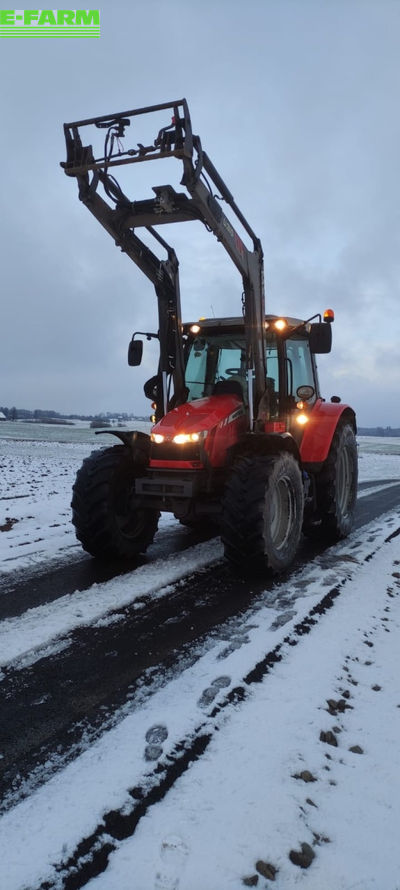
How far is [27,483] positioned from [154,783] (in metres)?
9.65

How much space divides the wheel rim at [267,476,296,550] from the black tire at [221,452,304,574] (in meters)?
0.02

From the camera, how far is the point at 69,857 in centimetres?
159

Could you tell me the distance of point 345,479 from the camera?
6723 mm

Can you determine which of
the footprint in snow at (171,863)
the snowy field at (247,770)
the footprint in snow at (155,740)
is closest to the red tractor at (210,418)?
the snowy field at (247,770)

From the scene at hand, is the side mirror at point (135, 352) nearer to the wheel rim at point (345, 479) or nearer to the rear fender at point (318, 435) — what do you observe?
the rear fender at point (318, 435)

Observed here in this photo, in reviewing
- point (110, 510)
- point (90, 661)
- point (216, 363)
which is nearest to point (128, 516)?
point (110, 510)

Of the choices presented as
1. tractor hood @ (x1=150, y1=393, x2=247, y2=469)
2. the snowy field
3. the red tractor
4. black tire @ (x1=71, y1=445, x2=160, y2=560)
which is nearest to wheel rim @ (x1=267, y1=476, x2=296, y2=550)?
the red tractor

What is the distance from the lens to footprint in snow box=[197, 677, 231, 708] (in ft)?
7.97

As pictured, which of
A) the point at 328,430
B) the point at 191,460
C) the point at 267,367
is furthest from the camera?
the point at 328,430

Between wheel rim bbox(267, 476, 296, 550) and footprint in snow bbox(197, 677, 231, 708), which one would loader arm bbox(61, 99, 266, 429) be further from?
footprint in snow bbox(197, 677, 231, 708)

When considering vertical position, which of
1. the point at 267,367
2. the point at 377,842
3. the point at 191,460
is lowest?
the point at 377,842

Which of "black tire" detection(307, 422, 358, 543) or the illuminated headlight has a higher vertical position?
the illuminated headlight

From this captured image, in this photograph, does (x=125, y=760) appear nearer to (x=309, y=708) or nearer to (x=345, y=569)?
(x=309, y=708)

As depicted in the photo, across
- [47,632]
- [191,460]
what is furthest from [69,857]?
[191,460]
